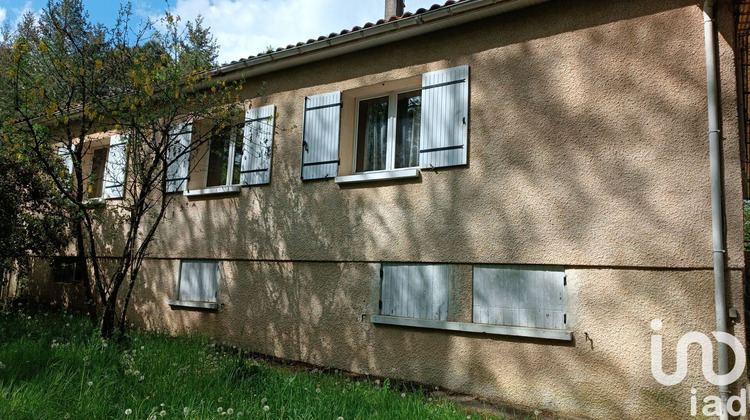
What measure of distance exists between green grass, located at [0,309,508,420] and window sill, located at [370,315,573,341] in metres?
0.75

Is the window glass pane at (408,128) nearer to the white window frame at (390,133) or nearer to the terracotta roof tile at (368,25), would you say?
the white window frame at (390,133)

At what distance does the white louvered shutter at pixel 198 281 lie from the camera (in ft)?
25.7

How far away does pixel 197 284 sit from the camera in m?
7.97

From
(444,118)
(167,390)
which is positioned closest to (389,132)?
(444,118)

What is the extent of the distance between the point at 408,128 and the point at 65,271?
7.84 m

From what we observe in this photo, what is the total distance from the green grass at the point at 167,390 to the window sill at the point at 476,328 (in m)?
0.75

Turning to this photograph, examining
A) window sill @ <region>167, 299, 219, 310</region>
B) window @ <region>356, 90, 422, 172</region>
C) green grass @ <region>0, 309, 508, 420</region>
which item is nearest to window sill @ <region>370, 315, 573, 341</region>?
green grass @ <region>0, 309, 508, 420</region>

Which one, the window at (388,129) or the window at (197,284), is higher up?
the window at (388,129)

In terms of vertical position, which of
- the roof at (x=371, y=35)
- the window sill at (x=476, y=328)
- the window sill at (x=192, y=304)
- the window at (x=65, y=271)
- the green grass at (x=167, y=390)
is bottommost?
the green grass at (x=167, y=390)

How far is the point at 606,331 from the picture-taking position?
15.9 ft

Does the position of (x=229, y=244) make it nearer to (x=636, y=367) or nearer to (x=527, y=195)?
(x=527, y=195)

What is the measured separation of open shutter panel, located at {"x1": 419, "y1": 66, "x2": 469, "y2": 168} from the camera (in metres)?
5.90

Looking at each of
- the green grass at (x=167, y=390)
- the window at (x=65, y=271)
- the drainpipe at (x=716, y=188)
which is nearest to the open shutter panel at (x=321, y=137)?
the green grass at (x=167, y=390)

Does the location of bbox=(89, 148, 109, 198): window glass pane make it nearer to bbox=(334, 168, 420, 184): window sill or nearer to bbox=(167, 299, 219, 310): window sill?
bbox=(167, 299, 219, 310): window sill
